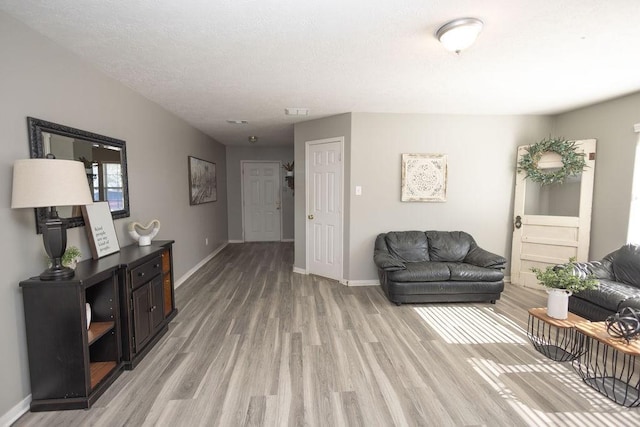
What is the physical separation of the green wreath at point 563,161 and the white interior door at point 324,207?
8.59 ft

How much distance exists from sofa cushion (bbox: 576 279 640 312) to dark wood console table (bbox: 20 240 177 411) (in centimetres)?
411

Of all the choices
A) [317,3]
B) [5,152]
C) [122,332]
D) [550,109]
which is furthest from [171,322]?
[550,109]

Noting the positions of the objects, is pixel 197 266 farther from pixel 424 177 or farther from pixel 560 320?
pixel 560 320

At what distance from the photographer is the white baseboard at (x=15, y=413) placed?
170cm

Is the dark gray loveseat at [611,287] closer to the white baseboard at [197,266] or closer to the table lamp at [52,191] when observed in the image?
the table lamp at [52,191]

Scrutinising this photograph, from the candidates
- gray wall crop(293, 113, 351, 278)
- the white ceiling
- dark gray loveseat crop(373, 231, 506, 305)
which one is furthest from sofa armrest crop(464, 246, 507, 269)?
the white ceiling

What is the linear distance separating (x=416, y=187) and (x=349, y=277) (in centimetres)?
164

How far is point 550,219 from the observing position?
13.2ft

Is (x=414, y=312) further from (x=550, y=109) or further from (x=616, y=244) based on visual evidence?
(x=550, y=109)

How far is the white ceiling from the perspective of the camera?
1.75m

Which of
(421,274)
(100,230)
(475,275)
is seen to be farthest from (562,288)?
(100,230)

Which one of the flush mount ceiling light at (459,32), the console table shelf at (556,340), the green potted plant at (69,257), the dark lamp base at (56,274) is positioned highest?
the flush mount ceiling light at (459,32)

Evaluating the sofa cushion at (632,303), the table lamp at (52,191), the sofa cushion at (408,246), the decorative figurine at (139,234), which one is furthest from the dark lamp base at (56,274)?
the sofa cushion at (632,303)

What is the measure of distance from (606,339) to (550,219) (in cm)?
252
